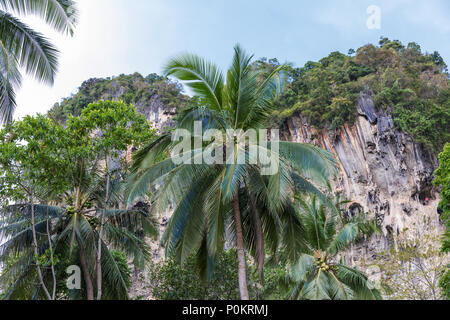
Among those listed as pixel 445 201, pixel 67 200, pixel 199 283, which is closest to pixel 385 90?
pixel 445 201

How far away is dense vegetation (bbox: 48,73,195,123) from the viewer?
1661 inches

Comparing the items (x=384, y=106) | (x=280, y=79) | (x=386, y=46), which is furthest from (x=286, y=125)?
(x=280, y=79)

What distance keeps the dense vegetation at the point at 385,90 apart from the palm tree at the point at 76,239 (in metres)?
21.8

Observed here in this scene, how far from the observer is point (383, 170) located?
99.0 ft

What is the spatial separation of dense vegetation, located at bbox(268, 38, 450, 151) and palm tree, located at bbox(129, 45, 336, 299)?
2174cm

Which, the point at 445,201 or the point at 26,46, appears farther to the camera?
the point at 445,201

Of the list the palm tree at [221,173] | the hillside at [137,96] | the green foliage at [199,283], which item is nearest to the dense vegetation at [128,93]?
the hillside at [137,96]

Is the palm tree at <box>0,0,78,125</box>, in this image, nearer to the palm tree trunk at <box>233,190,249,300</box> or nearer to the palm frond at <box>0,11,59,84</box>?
the palm frond at <box>0,11,59,84</box>

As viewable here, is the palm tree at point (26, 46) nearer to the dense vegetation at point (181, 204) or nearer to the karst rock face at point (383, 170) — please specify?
the dense vegetation at point (181, 204)

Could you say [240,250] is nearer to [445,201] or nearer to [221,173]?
[221,173]

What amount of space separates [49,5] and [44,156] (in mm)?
3565

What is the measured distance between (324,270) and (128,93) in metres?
34.1

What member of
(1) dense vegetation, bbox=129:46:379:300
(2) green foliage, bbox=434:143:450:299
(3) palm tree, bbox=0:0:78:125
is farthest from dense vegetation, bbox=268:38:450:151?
(3) palm tree, bbox=0:0:78:125
